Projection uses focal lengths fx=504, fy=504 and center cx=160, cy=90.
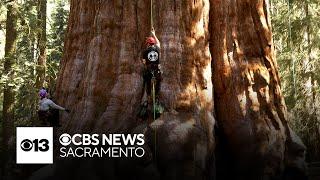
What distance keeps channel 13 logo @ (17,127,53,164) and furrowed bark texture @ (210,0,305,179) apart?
2.80 m

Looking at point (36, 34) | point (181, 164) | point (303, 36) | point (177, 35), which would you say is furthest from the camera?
point (303, 36)

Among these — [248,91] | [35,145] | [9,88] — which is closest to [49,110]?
[35,145]

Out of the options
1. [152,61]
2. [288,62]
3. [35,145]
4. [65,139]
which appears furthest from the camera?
[288,62]

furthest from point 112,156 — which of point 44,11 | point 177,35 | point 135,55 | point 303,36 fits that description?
point 303,36

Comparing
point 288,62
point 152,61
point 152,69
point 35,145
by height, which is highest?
point 288,62

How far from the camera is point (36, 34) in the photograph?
15984 mm

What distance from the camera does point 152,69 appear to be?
7391mm

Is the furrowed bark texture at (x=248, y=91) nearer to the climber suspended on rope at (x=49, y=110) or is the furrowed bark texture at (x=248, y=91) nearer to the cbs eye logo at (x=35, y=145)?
the climber suspended on rope at (x=49, y=110)

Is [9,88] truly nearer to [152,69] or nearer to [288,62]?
[152,69]

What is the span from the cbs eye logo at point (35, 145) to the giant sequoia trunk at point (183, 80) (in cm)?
52

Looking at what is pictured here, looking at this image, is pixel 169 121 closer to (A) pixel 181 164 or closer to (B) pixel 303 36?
(A) pixel 181 164

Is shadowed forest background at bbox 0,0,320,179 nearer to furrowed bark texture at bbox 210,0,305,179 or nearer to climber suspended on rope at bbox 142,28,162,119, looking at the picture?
furrowed bark texture at bbox 210,0,305,179

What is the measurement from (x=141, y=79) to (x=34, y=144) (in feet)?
6.87

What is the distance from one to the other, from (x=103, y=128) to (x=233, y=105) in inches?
85.2
